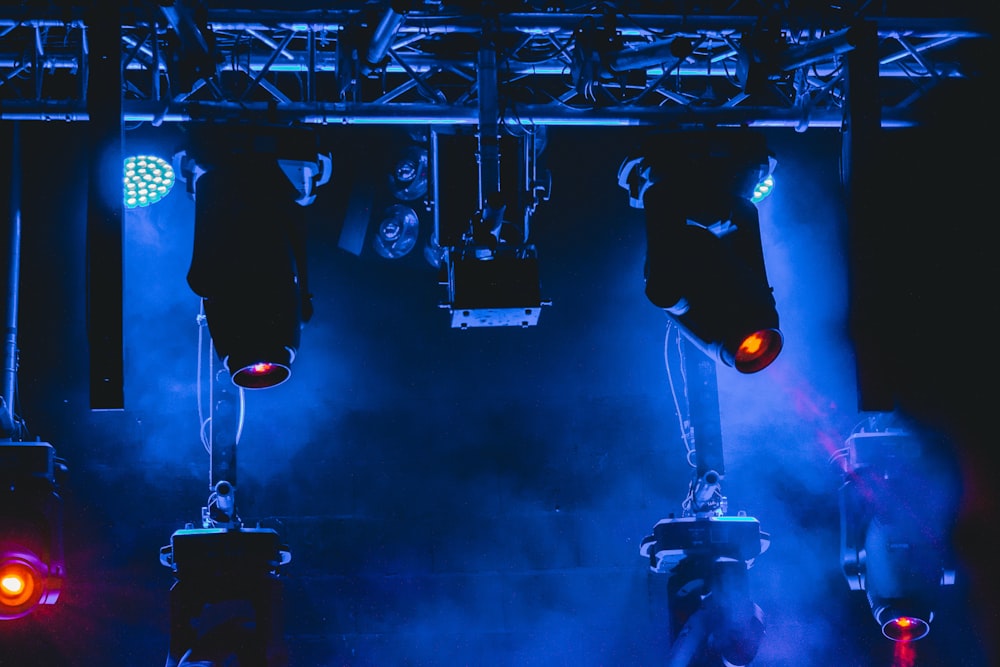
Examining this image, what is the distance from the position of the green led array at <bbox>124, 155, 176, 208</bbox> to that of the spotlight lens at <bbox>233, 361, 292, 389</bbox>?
6.11ft

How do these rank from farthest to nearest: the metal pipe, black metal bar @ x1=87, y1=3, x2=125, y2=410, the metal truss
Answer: the metal pipe → the metal truss → black metal bar @ x1=87, y1=3, x2=125, y2=410

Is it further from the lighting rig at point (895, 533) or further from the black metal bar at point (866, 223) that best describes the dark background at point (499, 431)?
the black metal bar at point (866, 223)

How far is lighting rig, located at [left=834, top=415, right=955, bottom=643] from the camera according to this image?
407 centimetres

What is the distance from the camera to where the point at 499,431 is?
4.85 metres

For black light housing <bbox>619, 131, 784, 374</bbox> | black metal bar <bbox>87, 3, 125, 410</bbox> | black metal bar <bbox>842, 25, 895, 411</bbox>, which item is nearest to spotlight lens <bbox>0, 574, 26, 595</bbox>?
black metal bar <bbox>87, 3, 125, 410</bbox>

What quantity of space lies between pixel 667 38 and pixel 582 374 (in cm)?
183

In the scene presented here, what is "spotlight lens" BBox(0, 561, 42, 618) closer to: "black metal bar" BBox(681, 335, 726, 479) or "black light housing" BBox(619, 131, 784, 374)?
"black light housing" BBox(619, 131, 784, 374)

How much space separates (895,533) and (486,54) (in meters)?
2.83

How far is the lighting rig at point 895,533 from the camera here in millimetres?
4074

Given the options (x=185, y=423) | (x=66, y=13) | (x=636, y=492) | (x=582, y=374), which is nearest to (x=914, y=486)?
(x=636, y=492)

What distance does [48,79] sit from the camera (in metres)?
4.91

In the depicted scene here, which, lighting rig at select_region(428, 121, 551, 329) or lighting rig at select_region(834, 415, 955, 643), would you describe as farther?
lighting rig at select_region(834, 415, 955, 643)

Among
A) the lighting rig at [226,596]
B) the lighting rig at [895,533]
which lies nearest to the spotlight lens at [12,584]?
the lighting rig at [226,596]

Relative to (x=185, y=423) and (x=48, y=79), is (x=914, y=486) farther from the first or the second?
(x=48, y=79)
